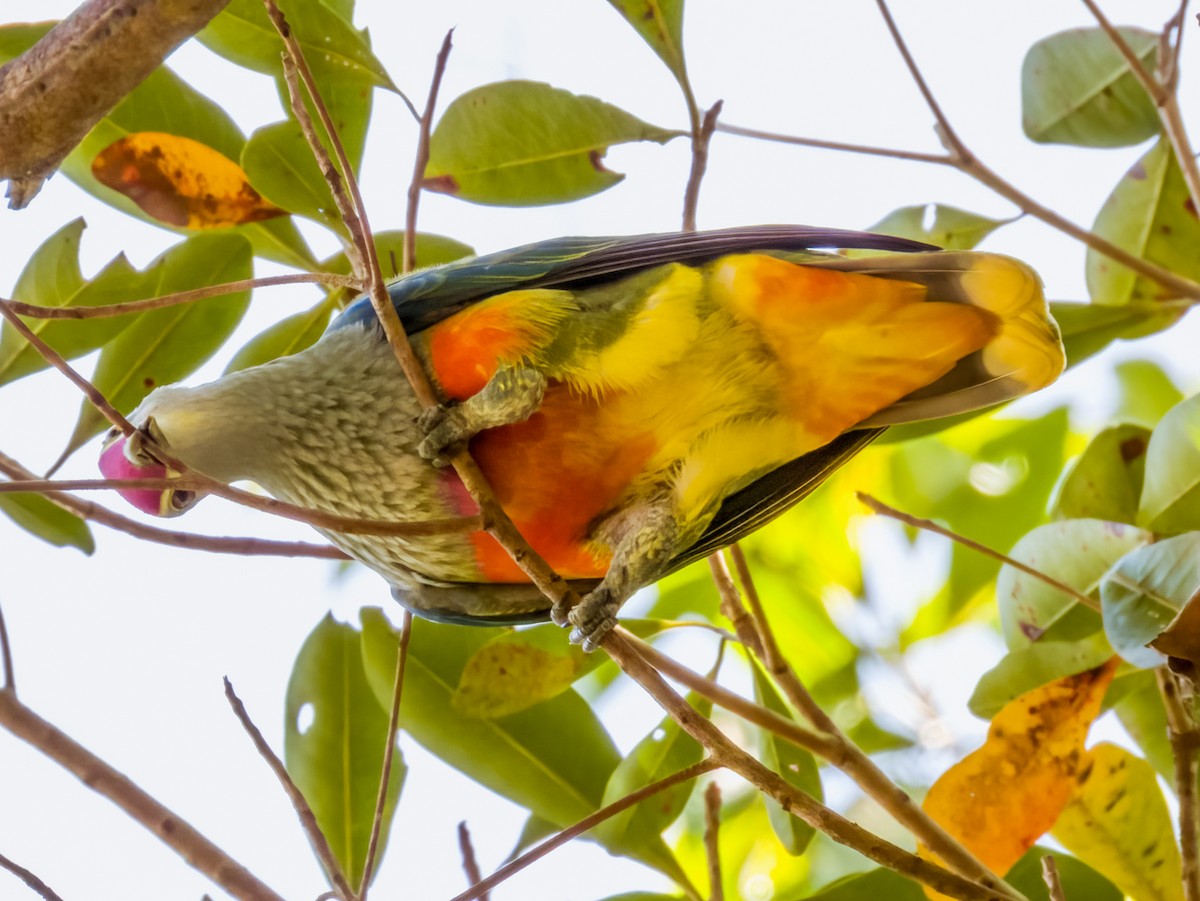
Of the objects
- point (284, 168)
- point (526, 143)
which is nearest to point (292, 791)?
point (284, 168)

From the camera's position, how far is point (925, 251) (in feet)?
6.51

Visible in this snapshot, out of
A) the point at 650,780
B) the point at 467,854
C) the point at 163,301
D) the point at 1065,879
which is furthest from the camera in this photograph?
the point at 650,780

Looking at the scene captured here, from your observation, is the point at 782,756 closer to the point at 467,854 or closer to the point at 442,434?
the point at 467,854

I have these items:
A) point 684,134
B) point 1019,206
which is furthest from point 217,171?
point 1019,206

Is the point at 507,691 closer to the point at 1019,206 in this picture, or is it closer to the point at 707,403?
the point at 707,403

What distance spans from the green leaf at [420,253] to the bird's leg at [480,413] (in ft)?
1.98

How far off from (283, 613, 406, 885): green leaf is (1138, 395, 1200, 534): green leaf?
1.54 m

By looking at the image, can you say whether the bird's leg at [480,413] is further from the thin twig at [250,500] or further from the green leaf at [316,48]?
the green leaf at [316,48]

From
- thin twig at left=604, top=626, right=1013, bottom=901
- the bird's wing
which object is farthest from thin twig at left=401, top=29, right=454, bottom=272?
thin twig at left=604, top=626, right=1013, bottom=901

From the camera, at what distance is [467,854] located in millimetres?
1603

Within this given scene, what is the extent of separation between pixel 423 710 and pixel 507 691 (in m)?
0.20

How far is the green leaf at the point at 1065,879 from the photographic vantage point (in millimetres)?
1948

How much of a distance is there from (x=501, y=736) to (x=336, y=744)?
342mm

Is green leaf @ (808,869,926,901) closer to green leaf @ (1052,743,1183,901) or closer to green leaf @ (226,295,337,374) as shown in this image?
green leaf @ (1052,743,1183,901)
